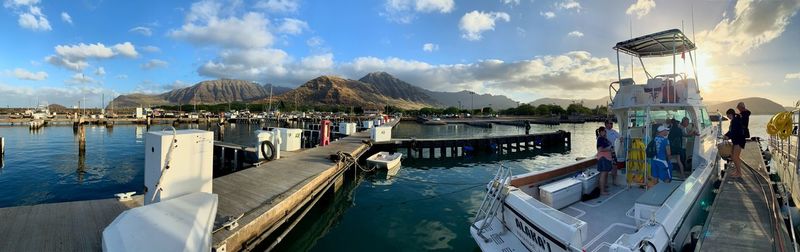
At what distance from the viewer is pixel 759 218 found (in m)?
5.85

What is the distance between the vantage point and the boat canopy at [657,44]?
9.36 metres

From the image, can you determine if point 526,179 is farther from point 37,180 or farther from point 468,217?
point 37,180

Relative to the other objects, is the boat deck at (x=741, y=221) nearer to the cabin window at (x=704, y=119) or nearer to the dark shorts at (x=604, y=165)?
the dark shorts at (x=604, y=165)

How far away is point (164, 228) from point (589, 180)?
807 centimetres

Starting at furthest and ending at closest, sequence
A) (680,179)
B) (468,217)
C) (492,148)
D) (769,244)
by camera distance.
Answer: (492,148)
(468,217)
(680,179)
(769,244)

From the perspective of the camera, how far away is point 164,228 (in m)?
4.60

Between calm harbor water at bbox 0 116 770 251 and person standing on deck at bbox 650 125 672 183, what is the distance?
460 centimetres

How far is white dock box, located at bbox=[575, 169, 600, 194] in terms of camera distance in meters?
7.61

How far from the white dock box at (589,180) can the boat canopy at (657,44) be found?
4.30m

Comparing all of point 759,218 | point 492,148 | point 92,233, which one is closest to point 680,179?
point 759,218

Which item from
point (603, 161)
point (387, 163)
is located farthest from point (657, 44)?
point (387, 163)

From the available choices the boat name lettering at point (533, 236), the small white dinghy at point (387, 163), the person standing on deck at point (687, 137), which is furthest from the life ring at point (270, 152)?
the person standing on deck at point (687, 137)

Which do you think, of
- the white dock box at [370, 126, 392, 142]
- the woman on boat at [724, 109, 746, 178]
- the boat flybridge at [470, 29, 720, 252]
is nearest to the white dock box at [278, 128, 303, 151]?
the white dock box at [370, 126, 392, 142]

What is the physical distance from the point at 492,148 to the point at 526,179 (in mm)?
21980
